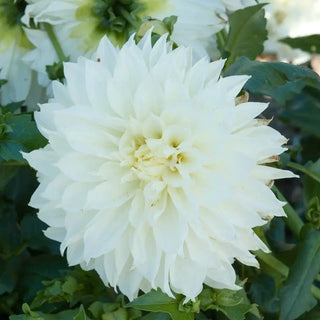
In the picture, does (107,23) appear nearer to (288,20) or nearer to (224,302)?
(224,302)

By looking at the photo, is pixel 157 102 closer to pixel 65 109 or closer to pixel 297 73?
pixel 65 109

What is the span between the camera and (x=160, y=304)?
47cm

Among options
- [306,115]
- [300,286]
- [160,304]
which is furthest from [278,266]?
[306,115]

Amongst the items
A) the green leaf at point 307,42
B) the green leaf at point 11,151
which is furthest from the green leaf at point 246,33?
the green leaf at point 11,151

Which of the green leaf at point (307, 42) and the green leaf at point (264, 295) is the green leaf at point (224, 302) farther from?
the green leaf at point (307, 42)

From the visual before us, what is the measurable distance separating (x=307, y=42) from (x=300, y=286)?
0.33m

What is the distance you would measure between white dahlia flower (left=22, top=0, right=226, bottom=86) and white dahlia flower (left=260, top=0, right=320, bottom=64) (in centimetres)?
29

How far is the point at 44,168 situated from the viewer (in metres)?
0.44

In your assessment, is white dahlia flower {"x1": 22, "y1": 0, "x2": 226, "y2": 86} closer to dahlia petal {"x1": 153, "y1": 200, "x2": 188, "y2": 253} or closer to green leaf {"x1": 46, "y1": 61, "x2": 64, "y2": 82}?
green leaf {"x1": 46, "y1": 61, "x2": 64, "y2": 82}

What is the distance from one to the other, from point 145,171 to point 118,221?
0.04m

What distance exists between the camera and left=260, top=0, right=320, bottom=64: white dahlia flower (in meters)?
0.90

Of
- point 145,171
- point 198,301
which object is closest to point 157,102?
point 145,171

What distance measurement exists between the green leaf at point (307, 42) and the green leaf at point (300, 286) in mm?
279

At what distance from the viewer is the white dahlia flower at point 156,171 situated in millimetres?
424
